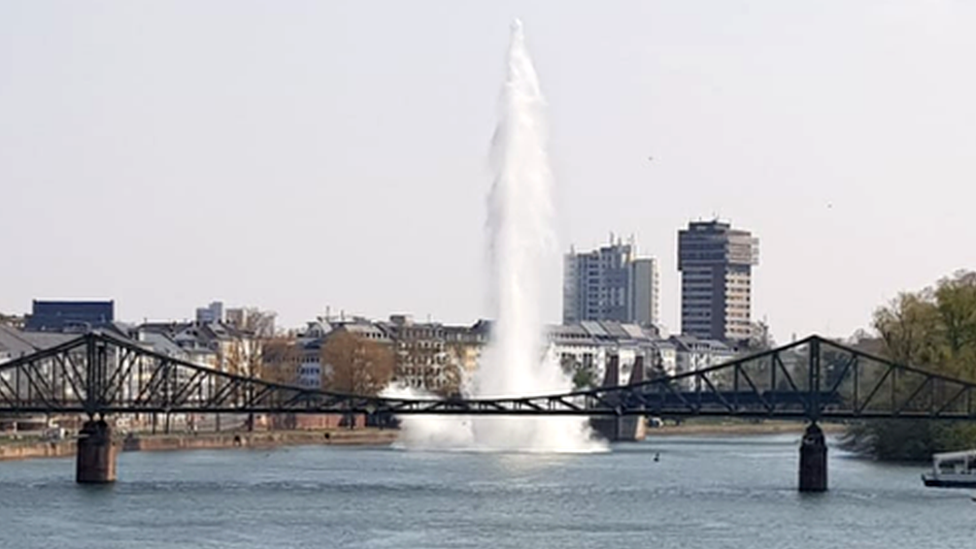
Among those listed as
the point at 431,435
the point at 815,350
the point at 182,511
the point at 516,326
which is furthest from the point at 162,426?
the point at 182,511

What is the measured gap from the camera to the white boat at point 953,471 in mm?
109938

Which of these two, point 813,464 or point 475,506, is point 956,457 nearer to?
point 813,464

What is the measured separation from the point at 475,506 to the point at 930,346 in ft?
121

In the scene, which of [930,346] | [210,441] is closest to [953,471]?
[930,346]

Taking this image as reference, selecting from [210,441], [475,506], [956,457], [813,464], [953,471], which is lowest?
[475,506]

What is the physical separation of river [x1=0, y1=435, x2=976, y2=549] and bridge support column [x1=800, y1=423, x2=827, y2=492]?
2.90 feet

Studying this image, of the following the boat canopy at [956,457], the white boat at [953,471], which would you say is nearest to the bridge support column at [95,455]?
the white boat at [953,471]

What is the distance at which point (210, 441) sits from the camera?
159500 mm

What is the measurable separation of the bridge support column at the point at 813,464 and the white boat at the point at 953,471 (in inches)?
234

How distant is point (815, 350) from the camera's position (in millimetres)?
113500

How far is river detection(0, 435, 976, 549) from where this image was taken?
83.8 metres

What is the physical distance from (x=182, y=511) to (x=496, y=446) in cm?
5864

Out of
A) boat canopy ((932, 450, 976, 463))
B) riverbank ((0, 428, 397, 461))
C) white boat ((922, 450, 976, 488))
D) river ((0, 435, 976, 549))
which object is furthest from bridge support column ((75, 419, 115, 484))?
boat canopy ((932, 450, 976, 463))

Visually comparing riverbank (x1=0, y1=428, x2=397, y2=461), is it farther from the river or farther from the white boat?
the white boat
